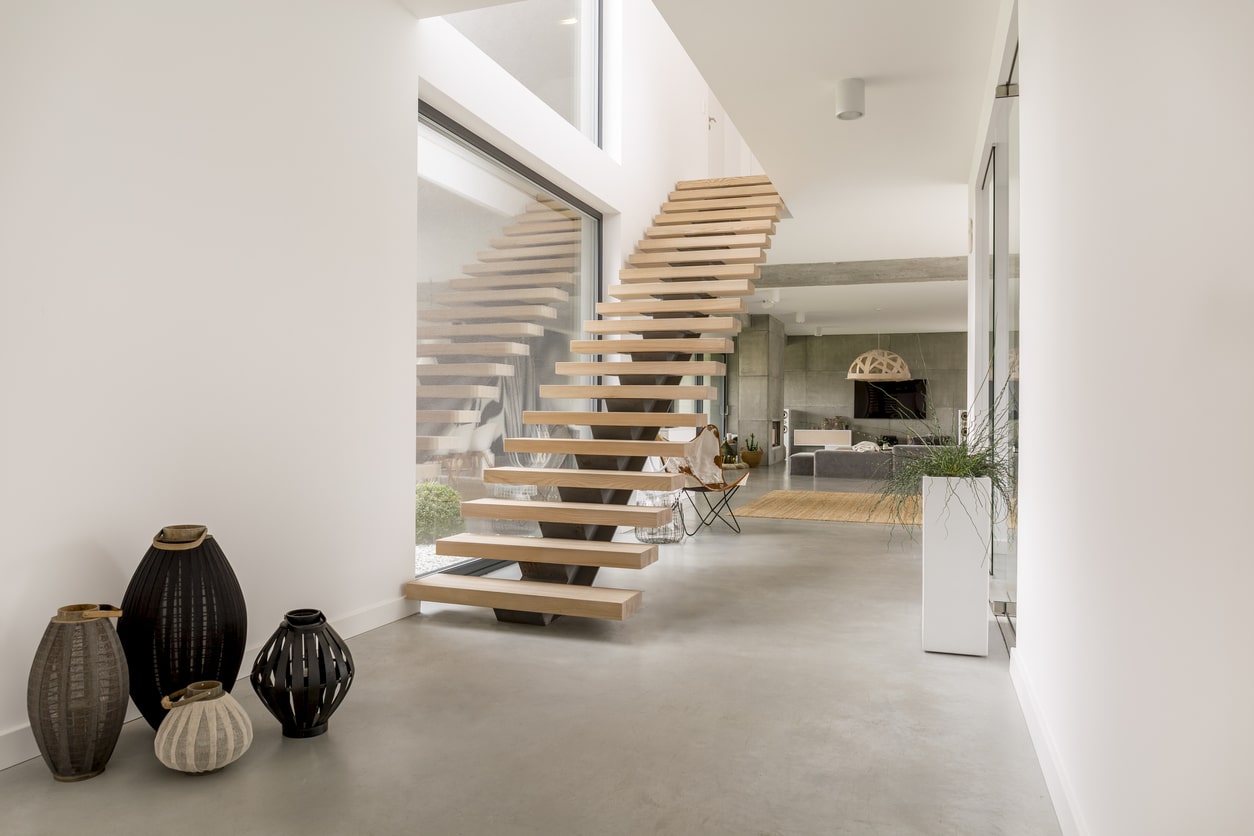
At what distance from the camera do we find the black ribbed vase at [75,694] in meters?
2.03

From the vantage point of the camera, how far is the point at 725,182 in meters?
7.41

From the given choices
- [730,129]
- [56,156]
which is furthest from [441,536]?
[730,129]

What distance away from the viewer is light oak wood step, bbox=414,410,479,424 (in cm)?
420

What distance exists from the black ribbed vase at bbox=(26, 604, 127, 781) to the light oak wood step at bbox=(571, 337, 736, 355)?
3608 millimetres

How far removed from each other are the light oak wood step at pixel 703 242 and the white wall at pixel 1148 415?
411 centimetres

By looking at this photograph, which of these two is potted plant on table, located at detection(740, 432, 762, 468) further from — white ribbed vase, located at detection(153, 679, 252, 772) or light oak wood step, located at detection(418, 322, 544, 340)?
white ribbed vase, located at detection(153, 679, 252, 772)

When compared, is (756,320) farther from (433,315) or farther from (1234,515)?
(1234,515)

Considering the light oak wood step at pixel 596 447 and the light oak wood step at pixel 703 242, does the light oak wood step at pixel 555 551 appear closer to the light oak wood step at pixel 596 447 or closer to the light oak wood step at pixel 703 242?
the light oak wood step at pixel 596 447

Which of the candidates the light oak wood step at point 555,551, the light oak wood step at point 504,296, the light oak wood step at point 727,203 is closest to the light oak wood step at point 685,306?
the light oak wood step at point 504,296

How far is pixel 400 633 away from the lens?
3.50 metres

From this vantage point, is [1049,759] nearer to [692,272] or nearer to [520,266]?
[520,266]

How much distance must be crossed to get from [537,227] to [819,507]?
4.21 m

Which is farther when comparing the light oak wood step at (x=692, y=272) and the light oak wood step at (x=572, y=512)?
the light oak wood step at (x=692, y=272)

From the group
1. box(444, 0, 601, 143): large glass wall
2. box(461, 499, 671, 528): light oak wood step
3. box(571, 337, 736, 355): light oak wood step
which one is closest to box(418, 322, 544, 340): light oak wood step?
box(571, 337, 736, 355): light oak wood step
